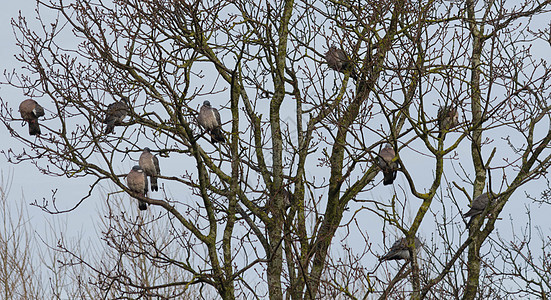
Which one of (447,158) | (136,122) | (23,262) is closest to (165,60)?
(136,122)

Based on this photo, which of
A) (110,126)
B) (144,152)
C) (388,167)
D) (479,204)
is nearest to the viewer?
(388,167)

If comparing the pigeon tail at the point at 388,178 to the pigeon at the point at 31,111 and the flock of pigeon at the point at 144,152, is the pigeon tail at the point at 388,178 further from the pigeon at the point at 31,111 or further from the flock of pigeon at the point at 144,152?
the pigeon at the point at 31,111

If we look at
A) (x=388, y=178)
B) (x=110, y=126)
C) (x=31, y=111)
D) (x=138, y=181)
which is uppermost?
(x=31, y=111)

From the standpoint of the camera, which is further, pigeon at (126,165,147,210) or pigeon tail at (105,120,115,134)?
pigeon at (126,165,147,210)

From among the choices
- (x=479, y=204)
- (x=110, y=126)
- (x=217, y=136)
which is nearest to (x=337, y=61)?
(x=217, y=136)

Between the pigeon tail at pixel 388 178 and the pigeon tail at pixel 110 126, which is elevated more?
the pigeon tail at pixel 110 126

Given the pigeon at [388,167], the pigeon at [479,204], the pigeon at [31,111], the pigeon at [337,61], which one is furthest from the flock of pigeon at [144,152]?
the pigeon at [479,204]

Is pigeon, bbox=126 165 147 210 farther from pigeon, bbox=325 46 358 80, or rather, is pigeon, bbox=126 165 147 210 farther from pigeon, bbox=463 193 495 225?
pigeon, bbox=463 193 495 225

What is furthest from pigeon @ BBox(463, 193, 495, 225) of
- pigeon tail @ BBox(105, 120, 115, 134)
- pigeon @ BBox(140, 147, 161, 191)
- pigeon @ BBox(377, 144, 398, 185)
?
pigeon tail @ BBox(105, 120, 115, 134)

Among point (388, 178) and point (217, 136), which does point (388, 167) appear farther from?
point (217, 136)

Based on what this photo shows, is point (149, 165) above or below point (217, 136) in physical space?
below

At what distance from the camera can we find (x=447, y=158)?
271 inches

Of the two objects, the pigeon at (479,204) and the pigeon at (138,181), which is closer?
the pigeon at (479,204)

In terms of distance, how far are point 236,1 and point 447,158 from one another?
10.7 ft
